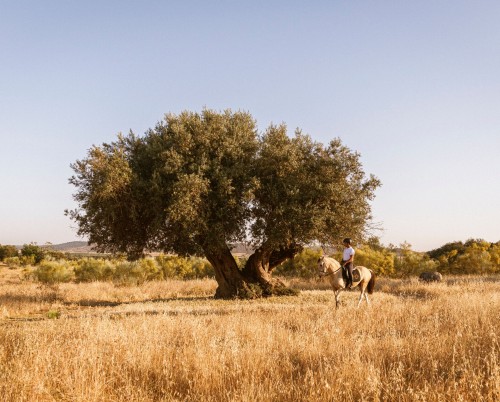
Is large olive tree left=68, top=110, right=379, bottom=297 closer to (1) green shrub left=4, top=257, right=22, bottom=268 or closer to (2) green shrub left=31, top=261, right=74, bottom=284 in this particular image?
(2) green shrub left=31, top=261, right=74, bottom=284

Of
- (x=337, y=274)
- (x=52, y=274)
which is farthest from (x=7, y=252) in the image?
(x=337, y=274)

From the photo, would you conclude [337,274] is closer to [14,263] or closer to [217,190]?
[217,190]

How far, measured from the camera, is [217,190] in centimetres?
2119

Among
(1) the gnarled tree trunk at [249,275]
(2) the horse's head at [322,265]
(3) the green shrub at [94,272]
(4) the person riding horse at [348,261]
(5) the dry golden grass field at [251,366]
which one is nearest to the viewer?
(5) the dry golden grass field at [251,366]

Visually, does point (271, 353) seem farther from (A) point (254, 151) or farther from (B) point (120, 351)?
(A) point (254, 151)

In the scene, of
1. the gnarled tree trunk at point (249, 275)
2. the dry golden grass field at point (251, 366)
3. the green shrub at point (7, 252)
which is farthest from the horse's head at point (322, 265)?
the green shrub at point (7, 252)

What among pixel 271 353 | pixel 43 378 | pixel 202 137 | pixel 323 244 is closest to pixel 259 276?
pixel 323 244

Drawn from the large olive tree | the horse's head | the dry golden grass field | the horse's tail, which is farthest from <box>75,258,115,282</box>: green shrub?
the dry golden grass field

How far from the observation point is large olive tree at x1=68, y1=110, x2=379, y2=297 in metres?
20.5

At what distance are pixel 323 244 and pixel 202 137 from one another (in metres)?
9.07

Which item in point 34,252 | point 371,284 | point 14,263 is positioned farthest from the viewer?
point 34,252

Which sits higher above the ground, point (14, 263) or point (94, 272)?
point (94, 272)

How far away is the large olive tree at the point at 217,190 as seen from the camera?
20.5 m

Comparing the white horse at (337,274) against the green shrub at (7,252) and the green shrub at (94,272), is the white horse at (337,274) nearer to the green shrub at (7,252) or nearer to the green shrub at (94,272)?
the green shrub at (94,272)
